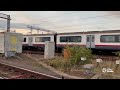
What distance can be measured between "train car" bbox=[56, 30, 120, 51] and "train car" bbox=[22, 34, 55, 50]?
3.04m

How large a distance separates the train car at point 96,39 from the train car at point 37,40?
304 cm

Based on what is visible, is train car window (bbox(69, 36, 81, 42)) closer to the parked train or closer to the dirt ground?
the parked train

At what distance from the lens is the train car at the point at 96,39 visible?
22.1 metres

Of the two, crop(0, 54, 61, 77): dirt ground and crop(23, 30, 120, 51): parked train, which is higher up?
crop(23, 30, 120, 51): parked train

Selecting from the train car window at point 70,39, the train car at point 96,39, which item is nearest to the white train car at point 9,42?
the train car at point 96,39

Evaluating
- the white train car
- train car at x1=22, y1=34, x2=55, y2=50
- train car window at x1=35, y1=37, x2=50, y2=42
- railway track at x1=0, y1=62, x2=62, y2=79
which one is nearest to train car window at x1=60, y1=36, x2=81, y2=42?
train car at x1=22, y1=34, x2=55, y2=50

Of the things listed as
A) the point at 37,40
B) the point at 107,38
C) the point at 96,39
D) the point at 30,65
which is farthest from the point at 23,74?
the point at 37,40

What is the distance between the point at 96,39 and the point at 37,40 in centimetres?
1128

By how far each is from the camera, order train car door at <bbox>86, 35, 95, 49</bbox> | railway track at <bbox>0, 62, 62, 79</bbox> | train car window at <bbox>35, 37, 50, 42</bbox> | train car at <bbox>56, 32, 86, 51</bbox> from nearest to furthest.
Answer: railway track at <bbox>0, 62, 62, 79</bbox>, train car door at <bbox>86, 35, 95, 49</bbox>, train car at <bbox>56, 32, 86, 51</bbox>, train car window at <bbox>35, 37, 50, 42</bbox>

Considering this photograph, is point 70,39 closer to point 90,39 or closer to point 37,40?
point 90,39

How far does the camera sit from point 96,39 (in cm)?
2414

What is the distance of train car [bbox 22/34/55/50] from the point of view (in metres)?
30.6
